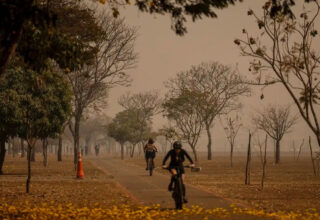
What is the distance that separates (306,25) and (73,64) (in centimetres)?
911

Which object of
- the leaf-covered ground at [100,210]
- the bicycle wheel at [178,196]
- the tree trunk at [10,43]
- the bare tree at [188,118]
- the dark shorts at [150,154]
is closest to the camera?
the tree trunk at [10,43]

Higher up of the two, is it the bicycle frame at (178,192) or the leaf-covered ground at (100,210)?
the bicycle frame at (178,192)

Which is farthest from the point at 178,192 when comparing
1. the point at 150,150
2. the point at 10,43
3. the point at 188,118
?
the point at 188,118

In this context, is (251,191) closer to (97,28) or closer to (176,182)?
(176,182)

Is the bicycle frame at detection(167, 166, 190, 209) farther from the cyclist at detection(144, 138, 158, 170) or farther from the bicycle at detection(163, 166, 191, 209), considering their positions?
the cyclist at detection(144, 138, 158, 170)

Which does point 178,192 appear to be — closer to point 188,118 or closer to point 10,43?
point 10,43

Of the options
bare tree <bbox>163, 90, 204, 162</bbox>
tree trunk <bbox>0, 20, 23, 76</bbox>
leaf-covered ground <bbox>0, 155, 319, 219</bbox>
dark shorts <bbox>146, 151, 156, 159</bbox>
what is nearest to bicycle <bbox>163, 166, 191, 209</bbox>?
leaf-covered ground <bbox>0, 155, 319, 219</bbox>

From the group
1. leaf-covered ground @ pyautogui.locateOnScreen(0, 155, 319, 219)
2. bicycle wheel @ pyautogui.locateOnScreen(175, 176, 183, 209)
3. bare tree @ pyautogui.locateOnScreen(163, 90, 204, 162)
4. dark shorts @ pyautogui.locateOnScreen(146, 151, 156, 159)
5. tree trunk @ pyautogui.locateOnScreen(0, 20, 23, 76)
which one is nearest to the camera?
tree trunk @ pyautogui.locateOnScreen(0, 20, 23, 76)

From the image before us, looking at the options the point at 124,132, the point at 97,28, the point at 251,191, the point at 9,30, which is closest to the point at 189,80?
the point at 124,132

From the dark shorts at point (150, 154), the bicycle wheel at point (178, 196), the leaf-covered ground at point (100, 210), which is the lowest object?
the leaf-covered ground at point (100, 210)

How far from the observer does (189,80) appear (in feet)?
198

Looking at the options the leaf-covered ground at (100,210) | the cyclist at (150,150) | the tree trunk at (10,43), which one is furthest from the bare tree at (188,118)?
the tree trunk at (10,43)

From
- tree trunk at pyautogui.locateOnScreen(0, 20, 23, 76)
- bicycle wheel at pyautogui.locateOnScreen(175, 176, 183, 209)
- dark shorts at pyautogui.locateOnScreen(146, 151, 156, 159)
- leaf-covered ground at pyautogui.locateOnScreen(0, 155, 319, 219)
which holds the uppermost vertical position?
tree trunk at pyautogui.locateOnScreen(0, 20, 23, 76)

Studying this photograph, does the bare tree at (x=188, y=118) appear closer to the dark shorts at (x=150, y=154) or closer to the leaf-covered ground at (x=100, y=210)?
the dark shorts at (x=150, y=154)
